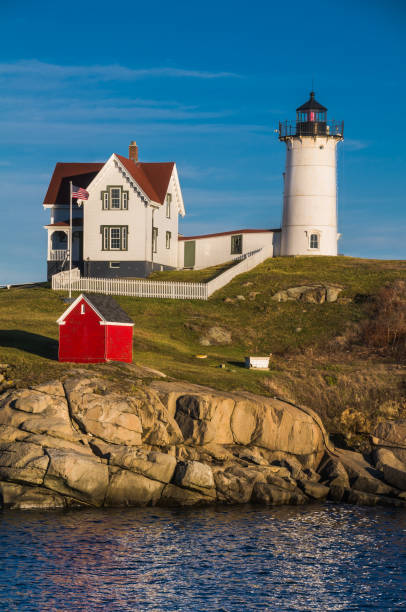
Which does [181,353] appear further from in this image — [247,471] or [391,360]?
[247,471]

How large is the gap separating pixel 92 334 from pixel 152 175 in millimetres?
29731

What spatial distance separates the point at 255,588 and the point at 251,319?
31.5 meters

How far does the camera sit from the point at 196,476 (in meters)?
28.0

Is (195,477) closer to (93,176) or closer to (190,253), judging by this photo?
(93,176)

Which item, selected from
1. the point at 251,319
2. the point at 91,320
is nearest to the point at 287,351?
the point at 251,319

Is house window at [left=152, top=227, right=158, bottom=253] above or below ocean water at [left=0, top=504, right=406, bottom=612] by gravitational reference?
above

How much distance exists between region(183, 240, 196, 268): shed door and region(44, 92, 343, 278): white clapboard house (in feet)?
0.27

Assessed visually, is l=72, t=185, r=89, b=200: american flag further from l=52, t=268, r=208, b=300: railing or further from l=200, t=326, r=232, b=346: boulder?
l=200, t=326, r=232, b=346: boulder

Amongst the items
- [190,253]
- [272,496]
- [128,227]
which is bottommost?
[272,496]

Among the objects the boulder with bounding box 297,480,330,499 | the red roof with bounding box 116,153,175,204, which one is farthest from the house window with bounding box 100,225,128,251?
the boulder with bounding box 297,480,330,499

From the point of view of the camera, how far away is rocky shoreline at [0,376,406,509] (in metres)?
26.8

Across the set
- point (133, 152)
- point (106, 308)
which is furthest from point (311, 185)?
point (106, 308)

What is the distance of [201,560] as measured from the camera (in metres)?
21.8

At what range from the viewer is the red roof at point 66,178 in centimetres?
6356
